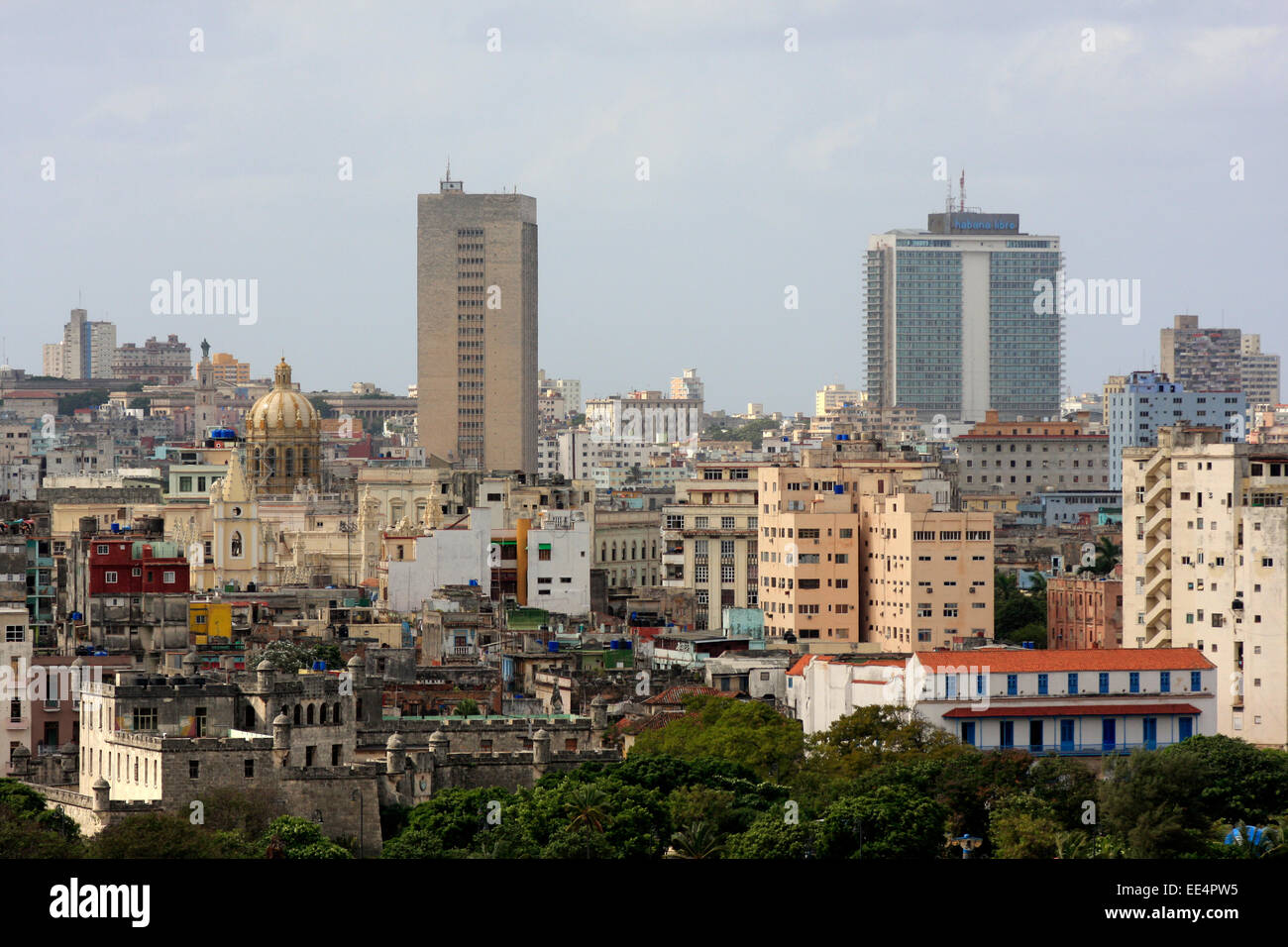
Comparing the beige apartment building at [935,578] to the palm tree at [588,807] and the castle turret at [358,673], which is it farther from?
the palm tree at [588,807]

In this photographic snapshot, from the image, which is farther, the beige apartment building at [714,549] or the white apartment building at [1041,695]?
the beige apartment building at [714,549]

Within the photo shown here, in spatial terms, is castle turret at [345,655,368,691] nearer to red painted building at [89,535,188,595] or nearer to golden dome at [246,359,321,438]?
red painted building at [89,535,188,595]

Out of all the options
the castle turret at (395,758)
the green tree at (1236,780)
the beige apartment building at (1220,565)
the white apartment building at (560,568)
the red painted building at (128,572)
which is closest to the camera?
the green tree at (1236,780)

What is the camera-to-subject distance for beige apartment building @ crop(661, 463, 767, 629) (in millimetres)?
117188

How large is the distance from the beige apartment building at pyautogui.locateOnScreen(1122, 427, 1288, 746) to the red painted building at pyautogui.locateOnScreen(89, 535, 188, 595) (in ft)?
98.1

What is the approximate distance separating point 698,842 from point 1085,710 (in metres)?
17.4

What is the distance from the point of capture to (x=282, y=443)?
140 meters

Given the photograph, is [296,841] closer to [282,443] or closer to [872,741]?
[872,741]

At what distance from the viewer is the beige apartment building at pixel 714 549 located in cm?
11719

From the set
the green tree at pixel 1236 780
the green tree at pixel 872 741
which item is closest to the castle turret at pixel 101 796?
the green tree at pixel 872 741

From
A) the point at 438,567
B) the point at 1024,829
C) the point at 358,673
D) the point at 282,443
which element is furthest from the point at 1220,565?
the point at 282,443

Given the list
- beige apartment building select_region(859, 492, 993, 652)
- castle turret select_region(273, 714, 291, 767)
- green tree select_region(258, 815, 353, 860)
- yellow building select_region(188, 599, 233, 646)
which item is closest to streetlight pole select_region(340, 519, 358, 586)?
beige apartment building select_region(859, 492, 993, 652)

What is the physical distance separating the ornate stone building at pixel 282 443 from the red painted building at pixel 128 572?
50926 millimetres
